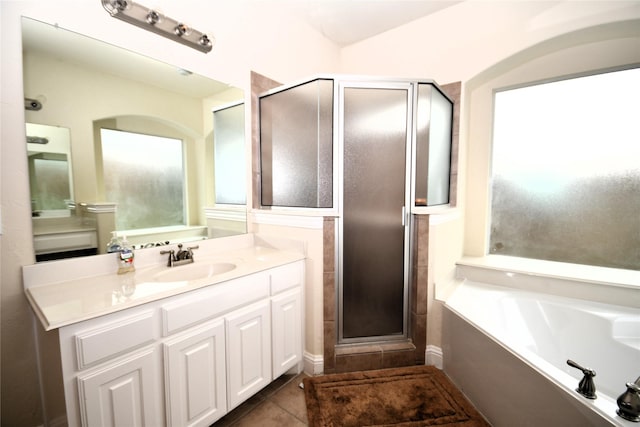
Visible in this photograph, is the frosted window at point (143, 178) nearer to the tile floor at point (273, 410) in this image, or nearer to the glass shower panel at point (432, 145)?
the tile floor at point (273, 410)

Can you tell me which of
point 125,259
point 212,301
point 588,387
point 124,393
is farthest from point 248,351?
point 588,387

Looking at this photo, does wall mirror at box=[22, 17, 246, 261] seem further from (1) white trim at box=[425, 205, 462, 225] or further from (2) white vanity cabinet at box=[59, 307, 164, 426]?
(1) white trim at box=[425, 205, 462, 225]

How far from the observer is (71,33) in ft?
4.09

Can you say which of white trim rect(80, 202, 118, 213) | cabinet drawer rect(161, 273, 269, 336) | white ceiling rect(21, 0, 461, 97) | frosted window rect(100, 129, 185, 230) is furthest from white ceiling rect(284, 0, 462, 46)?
cabinet drawer rect(161, 273, 269, 336)

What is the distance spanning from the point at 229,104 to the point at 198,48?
1.22 ft

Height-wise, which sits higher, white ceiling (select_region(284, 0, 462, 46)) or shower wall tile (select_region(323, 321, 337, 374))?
white ceiling (select_region(284, 0, 462, 46))

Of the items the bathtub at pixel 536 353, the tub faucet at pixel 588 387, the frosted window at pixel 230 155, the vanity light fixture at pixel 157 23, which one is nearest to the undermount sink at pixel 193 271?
the frosted window at pixel 230 155

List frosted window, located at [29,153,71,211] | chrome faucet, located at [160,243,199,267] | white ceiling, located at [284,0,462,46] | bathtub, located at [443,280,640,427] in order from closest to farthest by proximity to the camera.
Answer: bathtub, located at [443,280,640,427] → frosted window, located at [29,153,71,211] → chrome faucet, located at [160,243,199,267] → white ceiling, located at [284,0,462,46]

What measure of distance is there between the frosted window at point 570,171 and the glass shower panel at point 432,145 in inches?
26.5

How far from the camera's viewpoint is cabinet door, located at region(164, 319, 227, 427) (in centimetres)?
113

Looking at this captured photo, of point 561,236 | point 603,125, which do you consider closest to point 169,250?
point 561,236

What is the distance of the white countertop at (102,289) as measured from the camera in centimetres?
92

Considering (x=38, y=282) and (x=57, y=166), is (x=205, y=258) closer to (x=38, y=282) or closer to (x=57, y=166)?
(x=38, y=282)

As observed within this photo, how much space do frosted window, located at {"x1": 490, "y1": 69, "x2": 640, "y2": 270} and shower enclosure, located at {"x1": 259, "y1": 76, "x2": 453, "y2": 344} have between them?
97 cm
